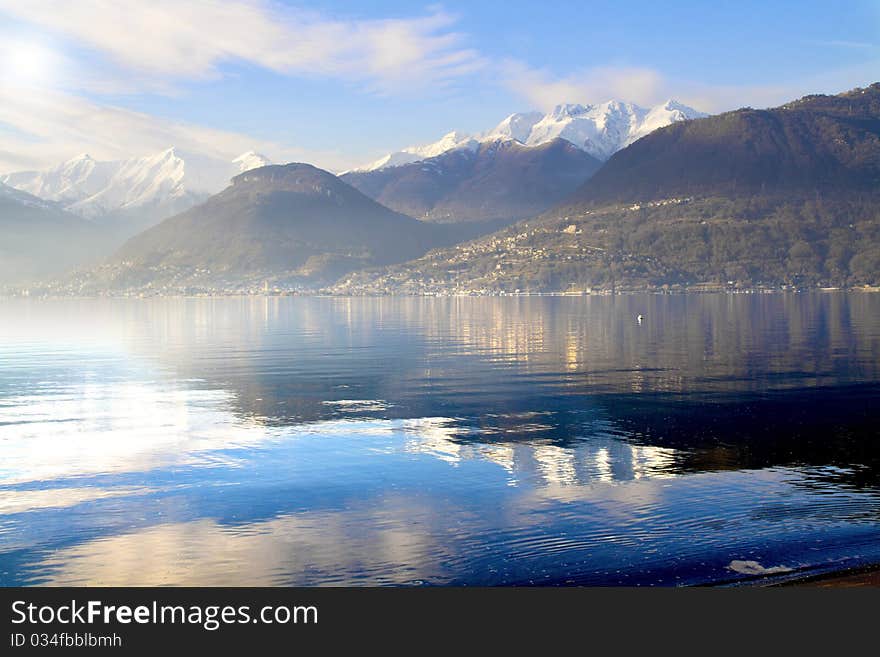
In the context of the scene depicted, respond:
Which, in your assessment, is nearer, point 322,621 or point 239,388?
point 322,621

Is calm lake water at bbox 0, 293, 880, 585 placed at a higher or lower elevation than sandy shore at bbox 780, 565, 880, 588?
higher

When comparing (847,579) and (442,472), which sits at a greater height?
(442,472)

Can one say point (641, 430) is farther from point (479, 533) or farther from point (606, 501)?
point (479, 533)

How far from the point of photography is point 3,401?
71188mm

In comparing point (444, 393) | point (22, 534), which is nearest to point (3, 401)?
point (444, 393)

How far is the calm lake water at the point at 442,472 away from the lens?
30.7 meters

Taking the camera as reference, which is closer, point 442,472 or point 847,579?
point 847,579

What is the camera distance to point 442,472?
44.6 m

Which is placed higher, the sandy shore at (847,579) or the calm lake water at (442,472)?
the calm lake water at (442,472)

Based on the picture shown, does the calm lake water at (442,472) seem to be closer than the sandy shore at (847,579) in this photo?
No

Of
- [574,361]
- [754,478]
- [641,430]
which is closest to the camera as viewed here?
[754,478]

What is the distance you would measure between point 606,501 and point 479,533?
687 cm

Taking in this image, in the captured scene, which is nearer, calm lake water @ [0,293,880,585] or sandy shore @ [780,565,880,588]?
sandy shore @ [780,565,880,588]

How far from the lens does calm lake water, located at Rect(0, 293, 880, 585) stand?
3072 cm
